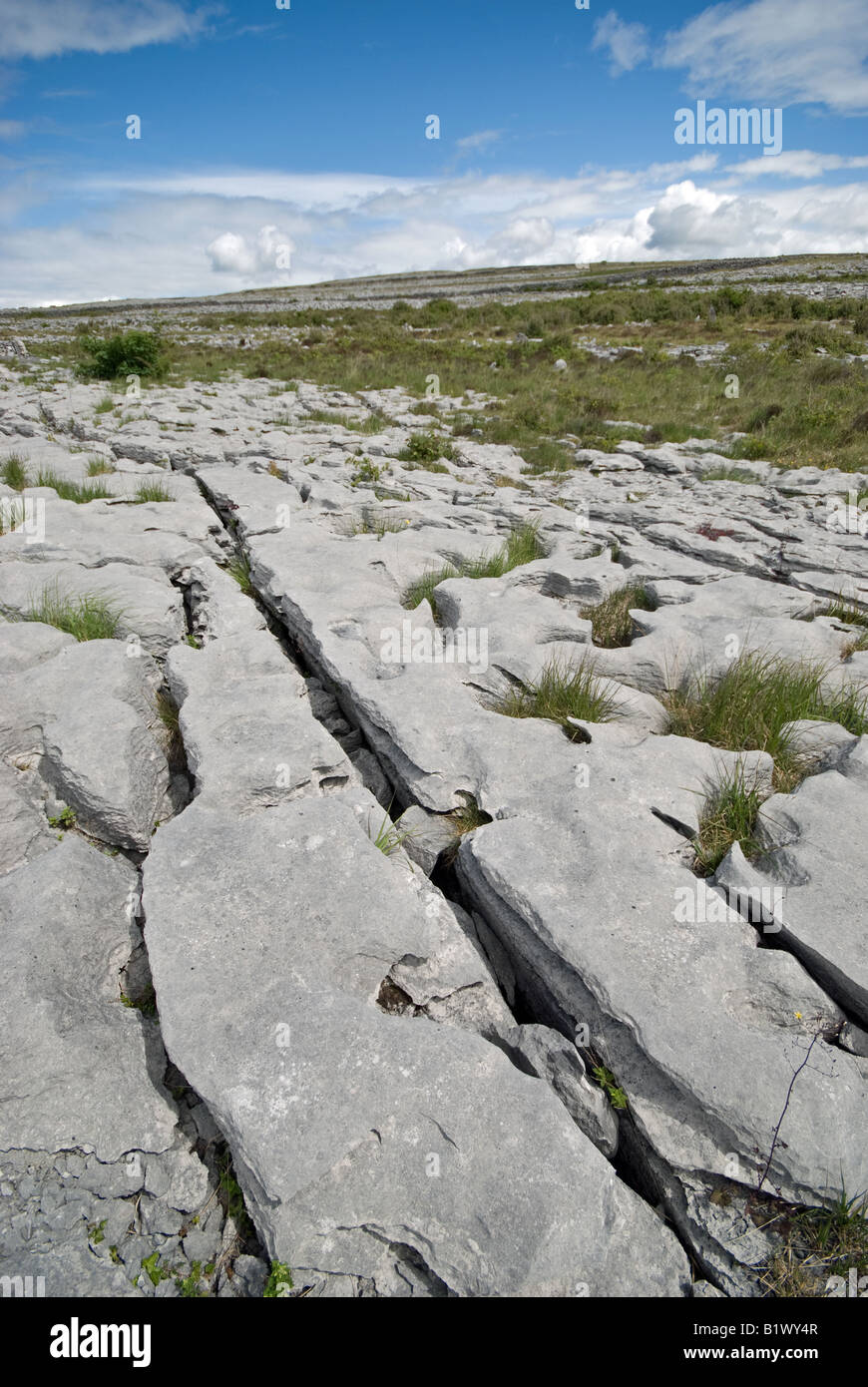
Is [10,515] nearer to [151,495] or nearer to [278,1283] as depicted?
[151,495]

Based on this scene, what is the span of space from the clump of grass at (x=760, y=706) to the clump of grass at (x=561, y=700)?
1.75 feet

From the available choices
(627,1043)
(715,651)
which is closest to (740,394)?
(715,651)

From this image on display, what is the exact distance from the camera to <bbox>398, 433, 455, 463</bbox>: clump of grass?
11.7 m

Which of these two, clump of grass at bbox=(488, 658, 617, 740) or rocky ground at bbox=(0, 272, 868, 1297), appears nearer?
rocky ground at bbox=(0, 272, 868, 1297)

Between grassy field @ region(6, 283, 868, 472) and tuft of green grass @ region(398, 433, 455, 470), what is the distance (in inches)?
68.5

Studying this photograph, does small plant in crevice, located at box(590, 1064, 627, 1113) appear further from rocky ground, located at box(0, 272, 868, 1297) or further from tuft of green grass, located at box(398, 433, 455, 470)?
tuft of green grass, located at box(398, 433, 455, 470)

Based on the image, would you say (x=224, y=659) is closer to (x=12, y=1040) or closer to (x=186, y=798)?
(x=186, y=798)

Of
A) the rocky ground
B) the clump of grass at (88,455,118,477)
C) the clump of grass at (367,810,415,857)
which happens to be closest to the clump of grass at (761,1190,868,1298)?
the rocky ground

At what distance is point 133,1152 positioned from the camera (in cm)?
241

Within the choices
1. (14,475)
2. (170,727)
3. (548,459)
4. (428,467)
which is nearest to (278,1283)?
(170,727)

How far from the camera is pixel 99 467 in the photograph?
30.5ft

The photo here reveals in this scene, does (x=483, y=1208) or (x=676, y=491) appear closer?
(x=483, y=1208)
